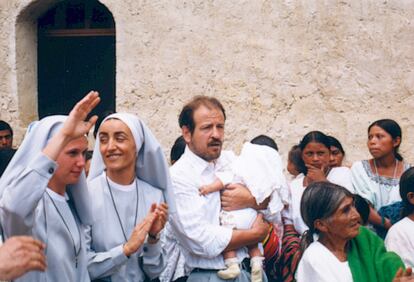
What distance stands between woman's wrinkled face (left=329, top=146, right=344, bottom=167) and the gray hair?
7.29ft

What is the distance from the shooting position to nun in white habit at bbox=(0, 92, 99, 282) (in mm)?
3406

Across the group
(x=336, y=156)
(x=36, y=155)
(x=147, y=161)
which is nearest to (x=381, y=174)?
(x=336, y=156)

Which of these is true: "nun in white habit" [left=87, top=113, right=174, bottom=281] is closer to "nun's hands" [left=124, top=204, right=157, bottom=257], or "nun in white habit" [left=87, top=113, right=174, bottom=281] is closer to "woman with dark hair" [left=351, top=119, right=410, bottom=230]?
"nun's hands" [left=124, top=204, right=157, bottom=257]

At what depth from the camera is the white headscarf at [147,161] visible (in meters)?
4.38

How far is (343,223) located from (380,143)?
6.67ft

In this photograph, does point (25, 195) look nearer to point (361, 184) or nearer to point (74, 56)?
point (361, 184)

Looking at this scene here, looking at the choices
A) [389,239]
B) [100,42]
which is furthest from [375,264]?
[100,42]

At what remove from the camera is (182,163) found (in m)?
4.80

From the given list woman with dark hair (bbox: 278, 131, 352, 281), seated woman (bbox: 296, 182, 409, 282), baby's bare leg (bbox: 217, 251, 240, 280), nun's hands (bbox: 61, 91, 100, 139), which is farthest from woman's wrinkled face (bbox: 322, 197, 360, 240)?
nun's hands (bbox: 61, 91, 100, 139)

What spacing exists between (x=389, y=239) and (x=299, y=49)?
10.2 ft

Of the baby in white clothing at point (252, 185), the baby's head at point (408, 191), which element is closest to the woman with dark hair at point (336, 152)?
the baby's head at point (408, 191)

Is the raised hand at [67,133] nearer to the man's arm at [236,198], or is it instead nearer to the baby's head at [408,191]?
the man's arm at [236,198]

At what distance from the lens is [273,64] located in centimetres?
766

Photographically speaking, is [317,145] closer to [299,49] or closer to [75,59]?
[299,49]
